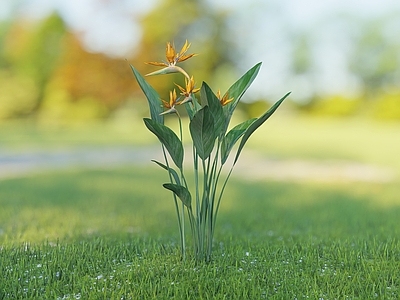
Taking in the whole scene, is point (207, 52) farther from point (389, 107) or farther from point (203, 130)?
point (203, 130)

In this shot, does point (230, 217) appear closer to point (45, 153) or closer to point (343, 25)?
point (45, 153)

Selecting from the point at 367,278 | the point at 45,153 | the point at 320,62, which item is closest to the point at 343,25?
the point at 320,62

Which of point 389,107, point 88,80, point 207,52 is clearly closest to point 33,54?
point 88,80

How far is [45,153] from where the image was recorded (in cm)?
1184

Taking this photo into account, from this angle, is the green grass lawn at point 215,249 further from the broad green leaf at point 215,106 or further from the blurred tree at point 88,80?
the blurred tree at point 88,80

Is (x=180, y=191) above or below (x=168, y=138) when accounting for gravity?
below

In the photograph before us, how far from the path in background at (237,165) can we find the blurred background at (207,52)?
31.2 ft

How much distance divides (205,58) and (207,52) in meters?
0.39

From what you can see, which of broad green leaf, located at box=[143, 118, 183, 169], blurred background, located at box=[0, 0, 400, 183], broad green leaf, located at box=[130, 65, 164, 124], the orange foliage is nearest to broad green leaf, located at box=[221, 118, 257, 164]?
broad green leaf, located at box=[143, 118, 183, 169]

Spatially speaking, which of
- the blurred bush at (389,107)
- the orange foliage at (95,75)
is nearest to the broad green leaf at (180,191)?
the blurred bush at (389,107)

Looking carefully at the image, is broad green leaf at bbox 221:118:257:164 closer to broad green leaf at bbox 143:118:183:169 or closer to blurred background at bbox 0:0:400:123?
broad green leaf at bbox 143:118:183:169

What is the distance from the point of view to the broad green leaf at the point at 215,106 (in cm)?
213

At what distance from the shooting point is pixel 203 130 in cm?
221

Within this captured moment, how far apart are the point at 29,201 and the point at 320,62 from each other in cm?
2270
